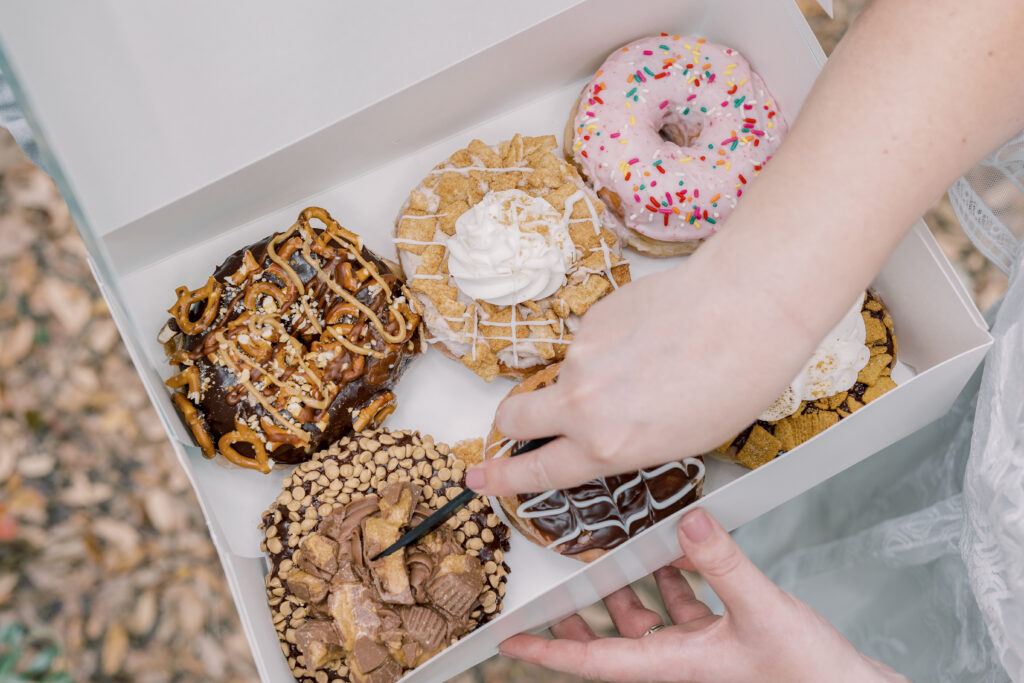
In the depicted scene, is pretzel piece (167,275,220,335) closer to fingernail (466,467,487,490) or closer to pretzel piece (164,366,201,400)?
pretzel piece (164,366,201,400)

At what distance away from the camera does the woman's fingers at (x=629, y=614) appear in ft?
6.77

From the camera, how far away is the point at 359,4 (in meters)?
2.13

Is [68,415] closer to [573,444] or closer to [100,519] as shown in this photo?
[100,519]

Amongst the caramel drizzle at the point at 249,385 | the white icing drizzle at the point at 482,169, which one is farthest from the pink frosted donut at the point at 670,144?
the caramel drizzle at the point at 249,385

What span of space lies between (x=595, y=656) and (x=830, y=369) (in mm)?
915

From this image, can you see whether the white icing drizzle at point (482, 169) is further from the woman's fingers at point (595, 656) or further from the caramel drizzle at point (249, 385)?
the woman's fingers at point (595, 656)

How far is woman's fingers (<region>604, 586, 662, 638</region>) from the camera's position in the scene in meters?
2.06

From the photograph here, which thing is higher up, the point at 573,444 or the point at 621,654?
the point at 573,444

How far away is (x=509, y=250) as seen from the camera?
1920 mm

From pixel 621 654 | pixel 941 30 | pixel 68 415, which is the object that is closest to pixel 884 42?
pixel 941 30

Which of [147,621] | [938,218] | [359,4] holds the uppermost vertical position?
[359,4]

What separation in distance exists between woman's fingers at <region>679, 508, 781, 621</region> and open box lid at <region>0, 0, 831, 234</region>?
1.31 m

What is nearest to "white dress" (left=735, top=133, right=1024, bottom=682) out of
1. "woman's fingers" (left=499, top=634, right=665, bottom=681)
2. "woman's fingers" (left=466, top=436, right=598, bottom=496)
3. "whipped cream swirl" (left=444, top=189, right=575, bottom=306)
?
"woman's fingers" (left=499, top=634, right=665, bottom=681)

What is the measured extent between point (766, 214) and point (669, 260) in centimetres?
122
